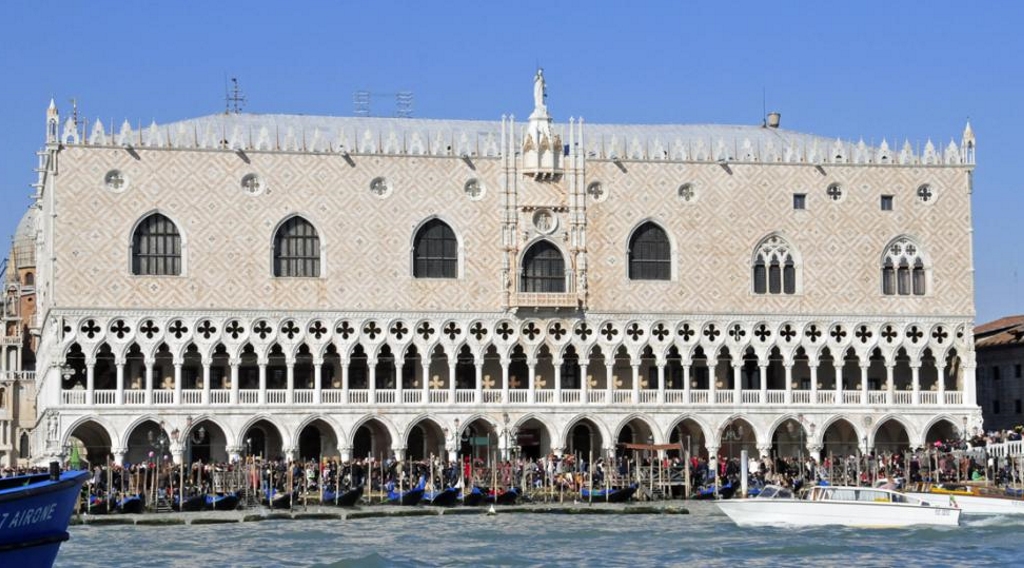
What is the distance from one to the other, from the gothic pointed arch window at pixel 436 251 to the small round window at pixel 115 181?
790 cm

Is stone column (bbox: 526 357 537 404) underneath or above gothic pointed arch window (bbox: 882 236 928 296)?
underneath

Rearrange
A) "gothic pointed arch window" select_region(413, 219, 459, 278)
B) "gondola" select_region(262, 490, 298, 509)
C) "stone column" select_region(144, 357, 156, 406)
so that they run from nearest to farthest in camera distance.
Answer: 1. "gondola" select_region(262, 490, 298, 509)
2. "stone column" select_region(144, 357, 156, 406)
3. "gothic pointed arch window" select_region(413, 219, 459, 278)

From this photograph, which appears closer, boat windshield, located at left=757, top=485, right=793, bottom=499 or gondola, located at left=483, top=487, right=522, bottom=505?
boat windshield, located at left=757, top=485, right=793, bottom=499

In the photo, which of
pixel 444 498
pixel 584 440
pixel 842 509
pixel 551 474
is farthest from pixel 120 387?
pixel 842 509

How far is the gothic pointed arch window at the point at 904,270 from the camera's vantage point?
63.2m

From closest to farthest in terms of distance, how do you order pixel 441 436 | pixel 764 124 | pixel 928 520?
pixel 928 520, pixel 441 436, pixel 764 124

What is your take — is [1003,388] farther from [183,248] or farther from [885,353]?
[183,248]

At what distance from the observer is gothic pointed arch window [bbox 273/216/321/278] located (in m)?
60.0

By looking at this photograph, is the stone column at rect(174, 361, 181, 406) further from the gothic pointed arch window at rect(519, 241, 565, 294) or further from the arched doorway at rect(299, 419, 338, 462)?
the gothic pointed arch window at rect(519, 241, 565, 294)

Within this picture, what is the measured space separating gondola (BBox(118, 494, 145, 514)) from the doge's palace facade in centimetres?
611

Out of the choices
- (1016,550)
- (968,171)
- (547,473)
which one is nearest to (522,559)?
(1016,550)

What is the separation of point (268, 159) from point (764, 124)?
16.9 m

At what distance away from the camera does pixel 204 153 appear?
59.5 metres

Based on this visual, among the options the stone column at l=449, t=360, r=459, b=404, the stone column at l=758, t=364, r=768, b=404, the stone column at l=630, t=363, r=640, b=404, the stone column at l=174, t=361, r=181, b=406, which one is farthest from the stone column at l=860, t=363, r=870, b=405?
the stone column at l=174, t=361, r=181, b=406
